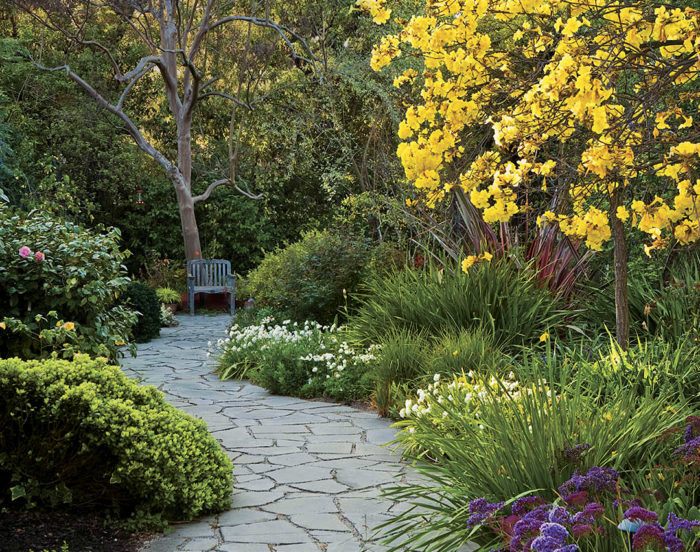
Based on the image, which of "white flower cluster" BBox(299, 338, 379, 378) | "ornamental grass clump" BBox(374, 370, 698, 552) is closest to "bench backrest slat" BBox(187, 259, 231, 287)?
"white flower cluster" BBox(299, 338, 379, 378)

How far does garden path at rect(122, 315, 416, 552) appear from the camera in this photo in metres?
3.16

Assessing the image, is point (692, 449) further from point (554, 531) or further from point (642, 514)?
point (554, 531)

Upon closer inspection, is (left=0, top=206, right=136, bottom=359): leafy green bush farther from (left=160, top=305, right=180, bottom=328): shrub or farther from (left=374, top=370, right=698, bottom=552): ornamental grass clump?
(left=160, top=305, right=180, bottom=328): shrub

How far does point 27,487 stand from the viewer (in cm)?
321

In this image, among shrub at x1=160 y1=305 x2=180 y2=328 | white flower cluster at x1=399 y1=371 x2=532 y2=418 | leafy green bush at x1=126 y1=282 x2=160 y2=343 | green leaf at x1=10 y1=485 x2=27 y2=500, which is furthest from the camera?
shrub at x1=160 y1=305 x2=180 y2=328

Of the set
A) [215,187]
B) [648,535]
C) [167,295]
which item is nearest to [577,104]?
[648,535]

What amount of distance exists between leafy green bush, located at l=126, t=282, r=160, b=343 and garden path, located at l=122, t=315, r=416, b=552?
2.55 meters

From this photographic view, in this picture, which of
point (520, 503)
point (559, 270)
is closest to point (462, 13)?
point (520, 503)

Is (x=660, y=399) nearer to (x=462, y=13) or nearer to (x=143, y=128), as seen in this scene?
(x=462, y=13)

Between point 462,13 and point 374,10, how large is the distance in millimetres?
601

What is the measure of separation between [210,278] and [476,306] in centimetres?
927

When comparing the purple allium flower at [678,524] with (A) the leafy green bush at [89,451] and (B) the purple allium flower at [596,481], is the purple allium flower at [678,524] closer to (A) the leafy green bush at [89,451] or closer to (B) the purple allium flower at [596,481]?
(B) the purple allium flower at [596,481]

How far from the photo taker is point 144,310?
32.5 feet

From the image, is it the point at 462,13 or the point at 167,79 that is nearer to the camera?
the point at 462,13
